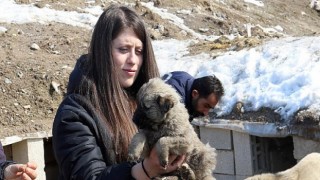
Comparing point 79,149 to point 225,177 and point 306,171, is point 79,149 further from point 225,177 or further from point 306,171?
point 225,177

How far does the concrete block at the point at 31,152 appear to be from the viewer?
8.52m

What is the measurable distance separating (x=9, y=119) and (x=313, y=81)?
14.3 ft

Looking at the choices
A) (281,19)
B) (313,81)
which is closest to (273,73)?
(313,81)

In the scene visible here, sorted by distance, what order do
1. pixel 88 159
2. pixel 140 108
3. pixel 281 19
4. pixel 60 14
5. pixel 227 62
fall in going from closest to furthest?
1. pixel 88 159
2. pixel 140 108
3. pixel 227 62
4. pixel 60 14
5. pixel 281 19

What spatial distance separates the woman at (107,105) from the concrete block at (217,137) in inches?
206

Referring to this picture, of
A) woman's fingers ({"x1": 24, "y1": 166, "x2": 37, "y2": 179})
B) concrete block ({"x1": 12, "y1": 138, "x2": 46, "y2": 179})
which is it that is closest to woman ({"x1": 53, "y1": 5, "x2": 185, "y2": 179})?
woman's fingers ({"x1": 24, "y1": 166, "x2": 37, "y2": 179})

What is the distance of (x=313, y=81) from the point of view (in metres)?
8.20

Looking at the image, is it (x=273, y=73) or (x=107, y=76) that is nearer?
(x=107, y=76)

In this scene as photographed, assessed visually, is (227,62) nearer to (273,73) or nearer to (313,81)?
(273,73)

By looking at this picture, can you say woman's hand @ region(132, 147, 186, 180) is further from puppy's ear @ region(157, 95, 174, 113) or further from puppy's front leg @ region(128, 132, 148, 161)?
puppy's ear @ region(157, 95, 174, 113)

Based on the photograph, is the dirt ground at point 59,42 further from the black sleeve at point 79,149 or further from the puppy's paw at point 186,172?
the black sleeve at point 79,149

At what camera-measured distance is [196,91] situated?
140 inches

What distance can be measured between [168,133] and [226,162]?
18.4 ft

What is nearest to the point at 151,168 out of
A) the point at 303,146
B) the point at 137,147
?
the point at 137,147
